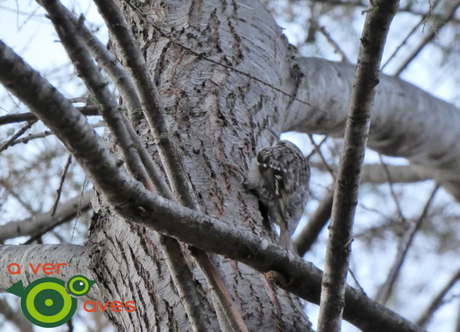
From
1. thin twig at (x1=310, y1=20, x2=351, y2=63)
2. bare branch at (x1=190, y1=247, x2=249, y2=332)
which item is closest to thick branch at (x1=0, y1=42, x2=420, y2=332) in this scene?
bare branch at (x1=190, y1=247, x2=249, y2=332)

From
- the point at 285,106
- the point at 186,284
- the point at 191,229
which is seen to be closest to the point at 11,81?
the point at 191,229

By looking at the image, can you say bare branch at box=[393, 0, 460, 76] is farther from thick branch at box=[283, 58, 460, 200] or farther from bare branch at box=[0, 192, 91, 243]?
bare branch at box=[0, 192, 91, 243]

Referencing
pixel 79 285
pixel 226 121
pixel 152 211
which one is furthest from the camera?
pixel 226 121

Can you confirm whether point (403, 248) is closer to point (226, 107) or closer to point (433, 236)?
point (226, 107)

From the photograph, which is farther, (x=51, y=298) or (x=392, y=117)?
(x=392, y=117)

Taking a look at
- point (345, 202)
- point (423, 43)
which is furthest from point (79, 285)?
point (423, 43)

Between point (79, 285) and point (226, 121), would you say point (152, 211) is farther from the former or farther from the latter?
point (226, 121)

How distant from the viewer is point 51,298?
2.19 meters

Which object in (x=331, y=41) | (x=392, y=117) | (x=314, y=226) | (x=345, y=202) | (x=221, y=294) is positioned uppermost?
(x=331, y=41)

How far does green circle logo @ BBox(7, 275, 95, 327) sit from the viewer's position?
81.4 inches

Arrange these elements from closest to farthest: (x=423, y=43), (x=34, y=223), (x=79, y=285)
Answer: (x=79, y=285)
(x=34, y=223)
(x=423, y=43)

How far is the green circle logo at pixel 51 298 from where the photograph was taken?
2.07 meters

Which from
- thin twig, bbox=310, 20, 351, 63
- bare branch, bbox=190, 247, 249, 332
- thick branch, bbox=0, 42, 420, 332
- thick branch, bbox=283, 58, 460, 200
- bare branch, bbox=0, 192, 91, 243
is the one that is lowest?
bare branch, bbox=190, 247, 249, 332

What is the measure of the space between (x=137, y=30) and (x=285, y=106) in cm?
82
